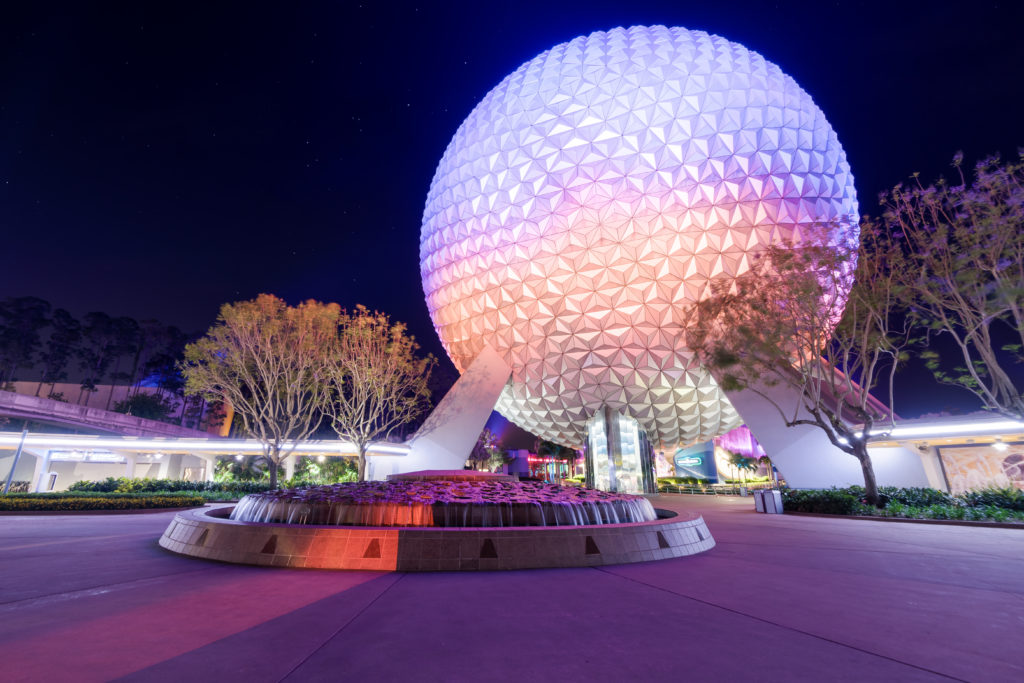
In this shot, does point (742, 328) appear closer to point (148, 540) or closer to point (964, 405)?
point (148, 540)

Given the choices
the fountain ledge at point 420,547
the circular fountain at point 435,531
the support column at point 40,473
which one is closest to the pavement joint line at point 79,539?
the circular fountain at point 435,531

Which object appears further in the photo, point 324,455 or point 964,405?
point 964,405

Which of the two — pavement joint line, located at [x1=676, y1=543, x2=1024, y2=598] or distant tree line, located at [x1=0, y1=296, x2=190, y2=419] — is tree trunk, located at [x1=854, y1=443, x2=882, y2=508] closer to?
pavement joint line, located at [x1=676, y1=543, x2=1024, y2=598]

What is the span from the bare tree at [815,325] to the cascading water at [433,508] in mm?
11981

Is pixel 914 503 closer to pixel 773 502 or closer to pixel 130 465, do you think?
pixel 773 502

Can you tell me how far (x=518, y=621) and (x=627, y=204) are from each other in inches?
789

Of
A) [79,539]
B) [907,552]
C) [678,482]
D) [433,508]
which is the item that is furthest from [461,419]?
[678,482]

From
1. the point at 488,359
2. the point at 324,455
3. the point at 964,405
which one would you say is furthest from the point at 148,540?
the point at 964,405

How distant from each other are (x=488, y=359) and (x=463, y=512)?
670 inches

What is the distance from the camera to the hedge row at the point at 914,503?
46.5ft

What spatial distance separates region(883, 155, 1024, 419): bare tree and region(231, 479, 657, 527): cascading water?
13.2 metres

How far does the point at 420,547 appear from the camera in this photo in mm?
6949

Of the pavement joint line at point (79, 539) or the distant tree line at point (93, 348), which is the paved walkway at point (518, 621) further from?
the distant tree line at point (93, 348)

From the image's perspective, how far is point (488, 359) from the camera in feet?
83.0
